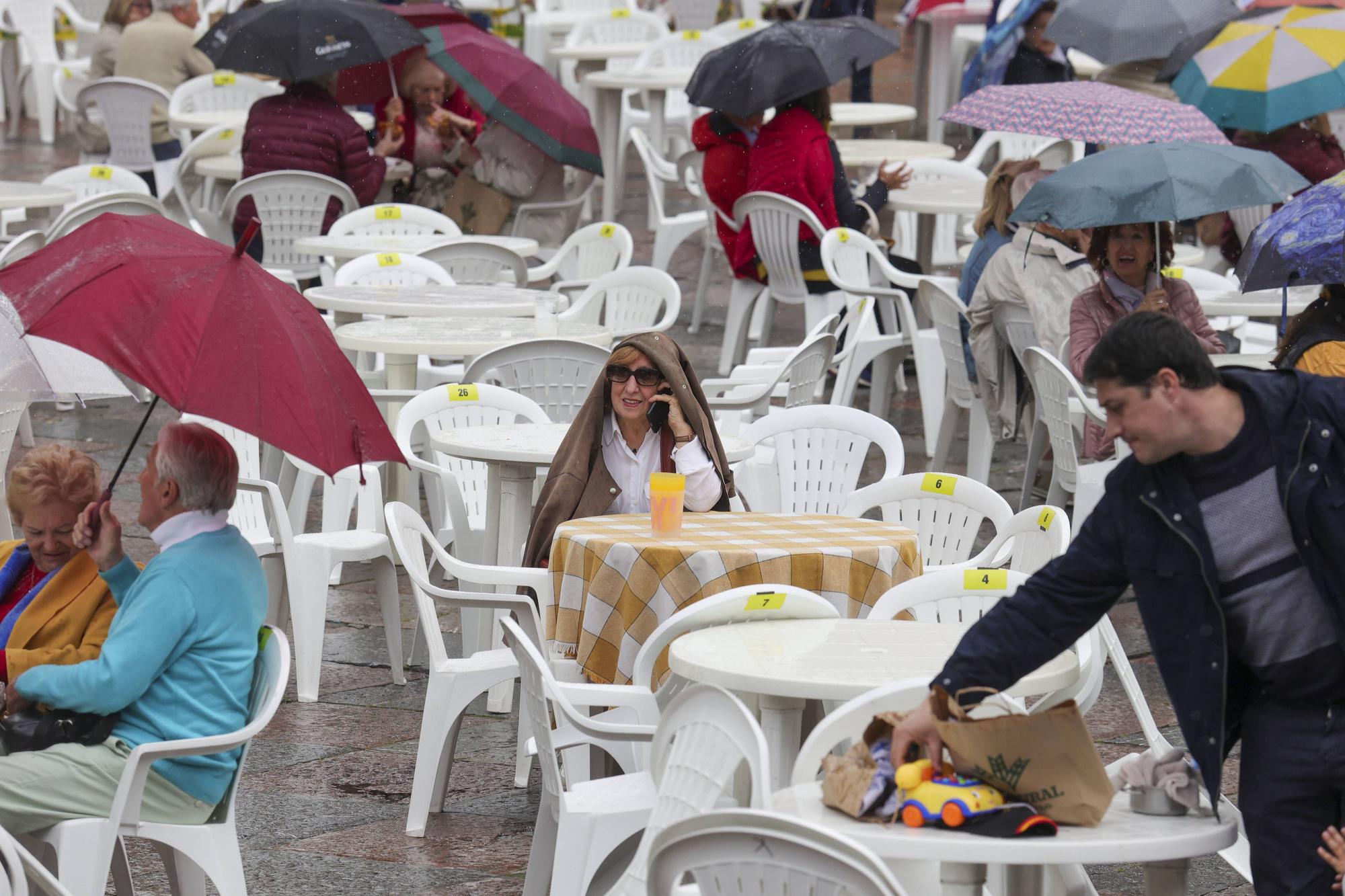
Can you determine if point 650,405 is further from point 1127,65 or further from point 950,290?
point 1127,65

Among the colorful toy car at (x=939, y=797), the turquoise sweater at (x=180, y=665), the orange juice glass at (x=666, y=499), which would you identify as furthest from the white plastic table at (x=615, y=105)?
the colorful toy car at (x=939, y=797)

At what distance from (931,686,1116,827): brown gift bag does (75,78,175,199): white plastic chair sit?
29.3ft

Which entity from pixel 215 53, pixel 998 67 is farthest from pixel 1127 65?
pixel 215 53

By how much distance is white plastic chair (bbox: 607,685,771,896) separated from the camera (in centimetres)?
304

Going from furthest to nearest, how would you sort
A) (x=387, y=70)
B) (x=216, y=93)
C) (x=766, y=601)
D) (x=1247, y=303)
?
(x=216, y=93), (x=387, y=70), (x=1247, y=303), (x=766, y=601)

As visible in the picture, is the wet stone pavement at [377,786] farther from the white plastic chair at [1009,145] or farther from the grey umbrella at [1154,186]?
the white plastic chair at [1009,145]

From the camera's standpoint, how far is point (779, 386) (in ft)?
22.3

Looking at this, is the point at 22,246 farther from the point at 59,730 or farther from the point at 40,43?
the point at 40,43

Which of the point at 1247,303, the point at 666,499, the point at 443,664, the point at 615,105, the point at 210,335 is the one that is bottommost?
the point at 615,105

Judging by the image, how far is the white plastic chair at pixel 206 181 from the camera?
34.5 feet

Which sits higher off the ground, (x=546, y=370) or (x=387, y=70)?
(x=387, y=70)

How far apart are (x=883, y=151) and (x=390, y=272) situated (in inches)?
156

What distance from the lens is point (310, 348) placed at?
145 inches

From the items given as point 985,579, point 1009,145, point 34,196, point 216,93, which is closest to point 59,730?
point 985,579
